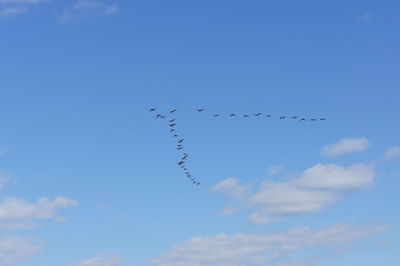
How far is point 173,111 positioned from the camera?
14250 cm

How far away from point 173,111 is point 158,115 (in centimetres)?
2132

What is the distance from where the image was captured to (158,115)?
160125 mm

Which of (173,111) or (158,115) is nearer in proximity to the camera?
(173,111)
